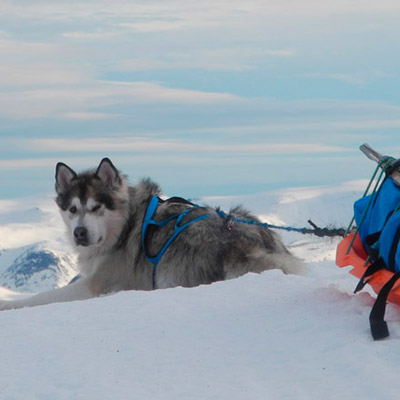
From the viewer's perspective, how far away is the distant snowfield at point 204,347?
14.5ft

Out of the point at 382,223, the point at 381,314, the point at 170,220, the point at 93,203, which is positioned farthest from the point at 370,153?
the point at 93,203

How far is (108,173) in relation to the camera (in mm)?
9086

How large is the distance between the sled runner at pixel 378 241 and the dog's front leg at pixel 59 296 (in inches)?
159

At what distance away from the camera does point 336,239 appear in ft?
25.5

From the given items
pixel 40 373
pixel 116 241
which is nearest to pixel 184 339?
pixel 40 373

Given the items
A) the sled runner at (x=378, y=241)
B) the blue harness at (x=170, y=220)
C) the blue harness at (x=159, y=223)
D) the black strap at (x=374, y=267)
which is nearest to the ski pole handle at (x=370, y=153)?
the sled runner at (x=378, y=241)

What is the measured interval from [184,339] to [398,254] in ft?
5.26

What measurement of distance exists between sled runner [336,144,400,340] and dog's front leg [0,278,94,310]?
403cm

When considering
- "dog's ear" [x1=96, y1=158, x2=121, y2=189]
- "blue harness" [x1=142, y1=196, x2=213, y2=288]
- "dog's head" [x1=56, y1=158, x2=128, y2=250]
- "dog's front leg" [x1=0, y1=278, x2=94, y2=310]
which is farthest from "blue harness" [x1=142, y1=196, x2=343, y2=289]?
"dog's front leg" [x1=0, y1=278, x2=94, y2=310]

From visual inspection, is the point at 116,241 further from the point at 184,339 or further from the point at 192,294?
the point at 184,339

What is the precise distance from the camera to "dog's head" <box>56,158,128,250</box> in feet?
29.0

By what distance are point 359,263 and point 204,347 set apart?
1469 mm

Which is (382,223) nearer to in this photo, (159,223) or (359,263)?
(359,263)

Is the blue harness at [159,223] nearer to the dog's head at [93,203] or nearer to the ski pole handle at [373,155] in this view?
the dog's head at [93,203]
